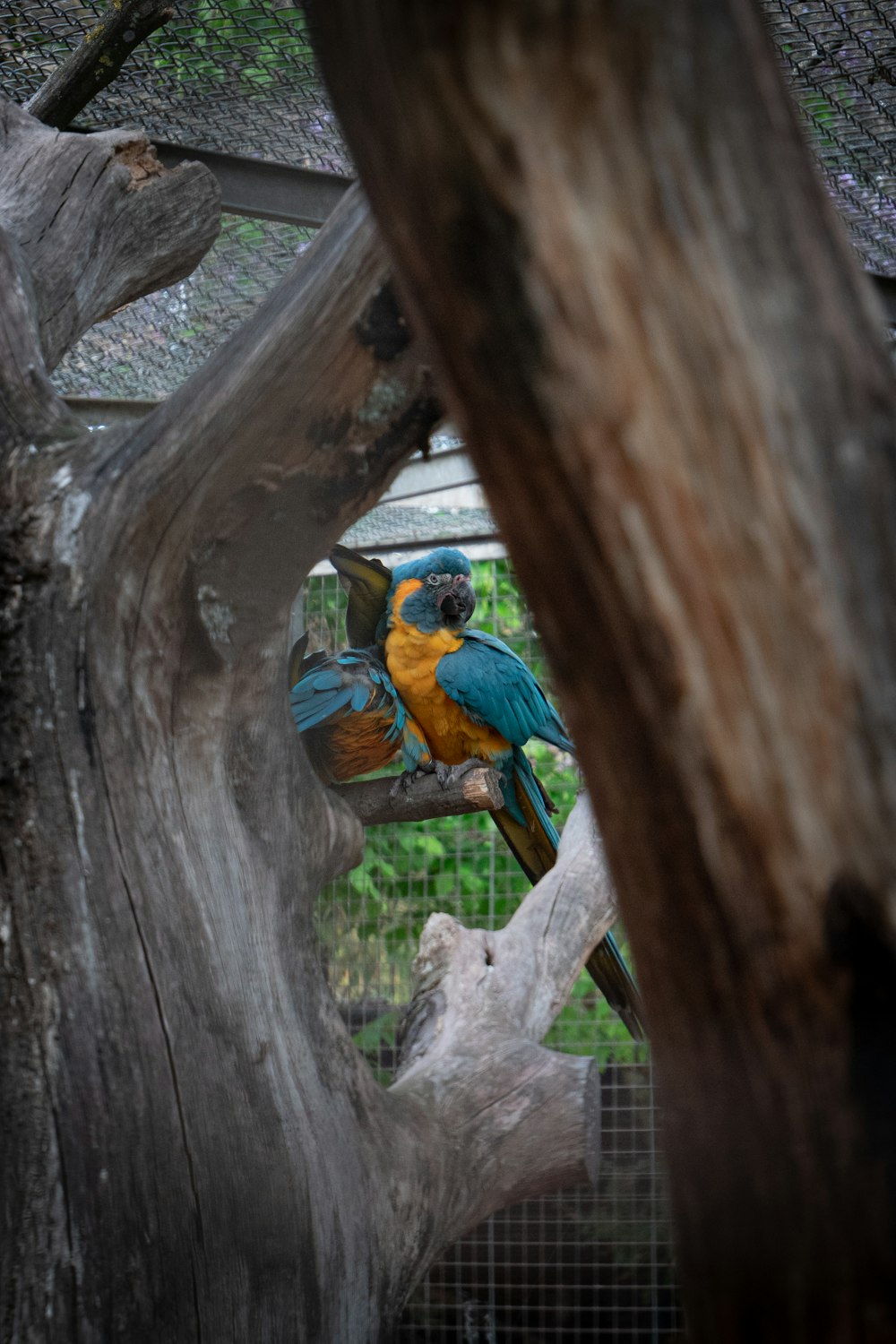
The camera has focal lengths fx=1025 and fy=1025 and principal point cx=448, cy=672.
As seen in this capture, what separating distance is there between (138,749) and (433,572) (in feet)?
4.80

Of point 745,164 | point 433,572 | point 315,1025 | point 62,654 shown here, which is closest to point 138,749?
point 62,654

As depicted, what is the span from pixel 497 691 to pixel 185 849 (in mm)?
1313

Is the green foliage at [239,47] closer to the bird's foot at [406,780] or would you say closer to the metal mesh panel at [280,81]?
the metal mesh panel at [280,81]

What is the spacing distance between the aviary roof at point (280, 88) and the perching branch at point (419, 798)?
102cm

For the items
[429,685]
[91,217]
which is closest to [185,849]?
[91,217]

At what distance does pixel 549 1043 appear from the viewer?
2.96m

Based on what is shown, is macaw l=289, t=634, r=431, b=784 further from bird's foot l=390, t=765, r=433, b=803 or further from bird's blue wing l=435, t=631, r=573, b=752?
bird's blue wing l=435, t=631, r=573, b=752

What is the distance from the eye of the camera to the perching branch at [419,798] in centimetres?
181

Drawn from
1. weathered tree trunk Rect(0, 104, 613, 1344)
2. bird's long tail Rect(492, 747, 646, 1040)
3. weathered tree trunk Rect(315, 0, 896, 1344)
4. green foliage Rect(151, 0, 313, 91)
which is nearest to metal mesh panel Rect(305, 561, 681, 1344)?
bird's long tail Rect(492, 747, 646, 1040)

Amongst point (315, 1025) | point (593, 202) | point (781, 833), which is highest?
point (593, 202)

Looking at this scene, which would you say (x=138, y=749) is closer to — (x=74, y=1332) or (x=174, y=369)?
(x=74, y=1332)

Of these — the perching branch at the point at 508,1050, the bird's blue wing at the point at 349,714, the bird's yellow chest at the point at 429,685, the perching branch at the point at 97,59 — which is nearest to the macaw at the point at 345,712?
the bird's blue wing at the point at 349,714

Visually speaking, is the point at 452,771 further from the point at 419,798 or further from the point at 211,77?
the point at 211,77

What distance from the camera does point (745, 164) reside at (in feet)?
1.22
